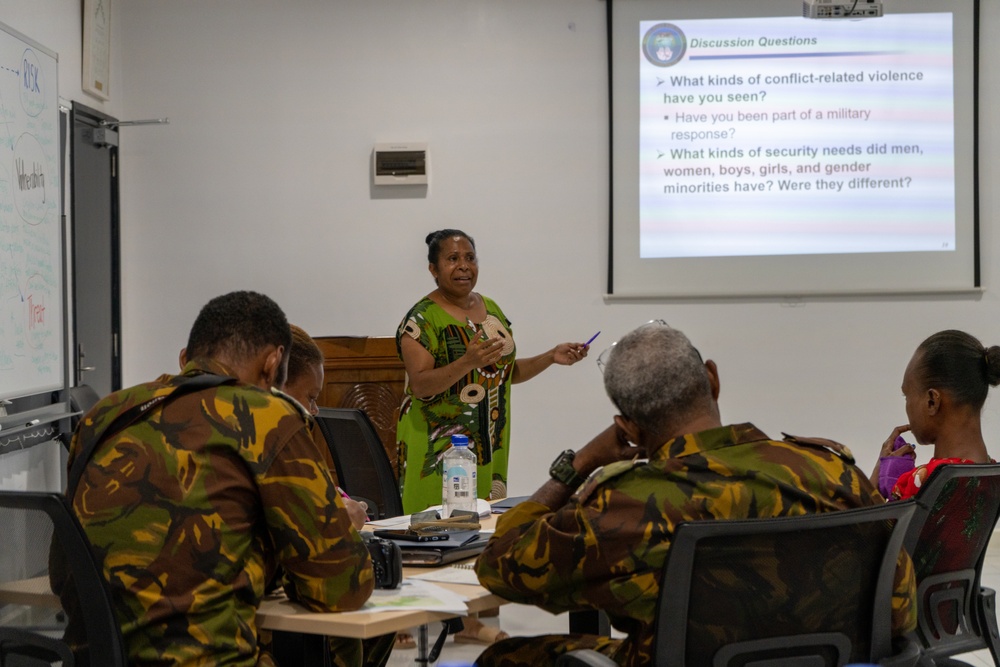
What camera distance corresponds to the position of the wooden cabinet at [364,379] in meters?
5.10

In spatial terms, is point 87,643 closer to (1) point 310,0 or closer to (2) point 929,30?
(1) point 310,0

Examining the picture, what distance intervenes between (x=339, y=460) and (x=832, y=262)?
3.46 metres

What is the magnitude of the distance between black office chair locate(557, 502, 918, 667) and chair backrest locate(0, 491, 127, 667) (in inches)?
31.7

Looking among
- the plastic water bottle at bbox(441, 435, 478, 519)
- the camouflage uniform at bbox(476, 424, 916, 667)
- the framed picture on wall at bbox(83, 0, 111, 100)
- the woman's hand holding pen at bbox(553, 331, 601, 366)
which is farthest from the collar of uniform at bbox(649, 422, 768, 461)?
the framed picture on wall at bbox(83, 0, 111, 100)

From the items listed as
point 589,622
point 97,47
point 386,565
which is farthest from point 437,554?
point 97,47

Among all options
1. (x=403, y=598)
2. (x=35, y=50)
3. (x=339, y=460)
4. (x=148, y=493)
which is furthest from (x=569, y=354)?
(x=35, y=50)

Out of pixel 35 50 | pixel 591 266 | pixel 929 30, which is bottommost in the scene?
pixel 591 266

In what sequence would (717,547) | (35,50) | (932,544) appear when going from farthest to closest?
(35,50), (932,544), (717,547)

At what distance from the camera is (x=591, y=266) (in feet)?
18.7

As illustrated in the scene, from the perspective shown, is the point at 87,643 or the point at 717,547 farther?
the point at 87,643

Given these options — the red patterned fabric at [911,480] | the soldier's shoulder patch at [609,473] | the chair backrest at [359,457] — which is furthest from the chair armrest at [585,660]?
the chair backrest at [359,457]

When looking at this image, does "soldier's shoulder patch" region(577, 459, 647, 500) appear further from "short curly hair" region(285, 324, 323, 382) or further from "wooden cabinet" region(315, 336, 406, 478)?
"wooden cabinet" region(315, 336, 406, 478)

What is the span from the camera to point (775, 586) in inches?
65.0

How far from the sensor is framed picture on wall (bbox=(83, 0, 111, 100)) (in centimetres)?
530
